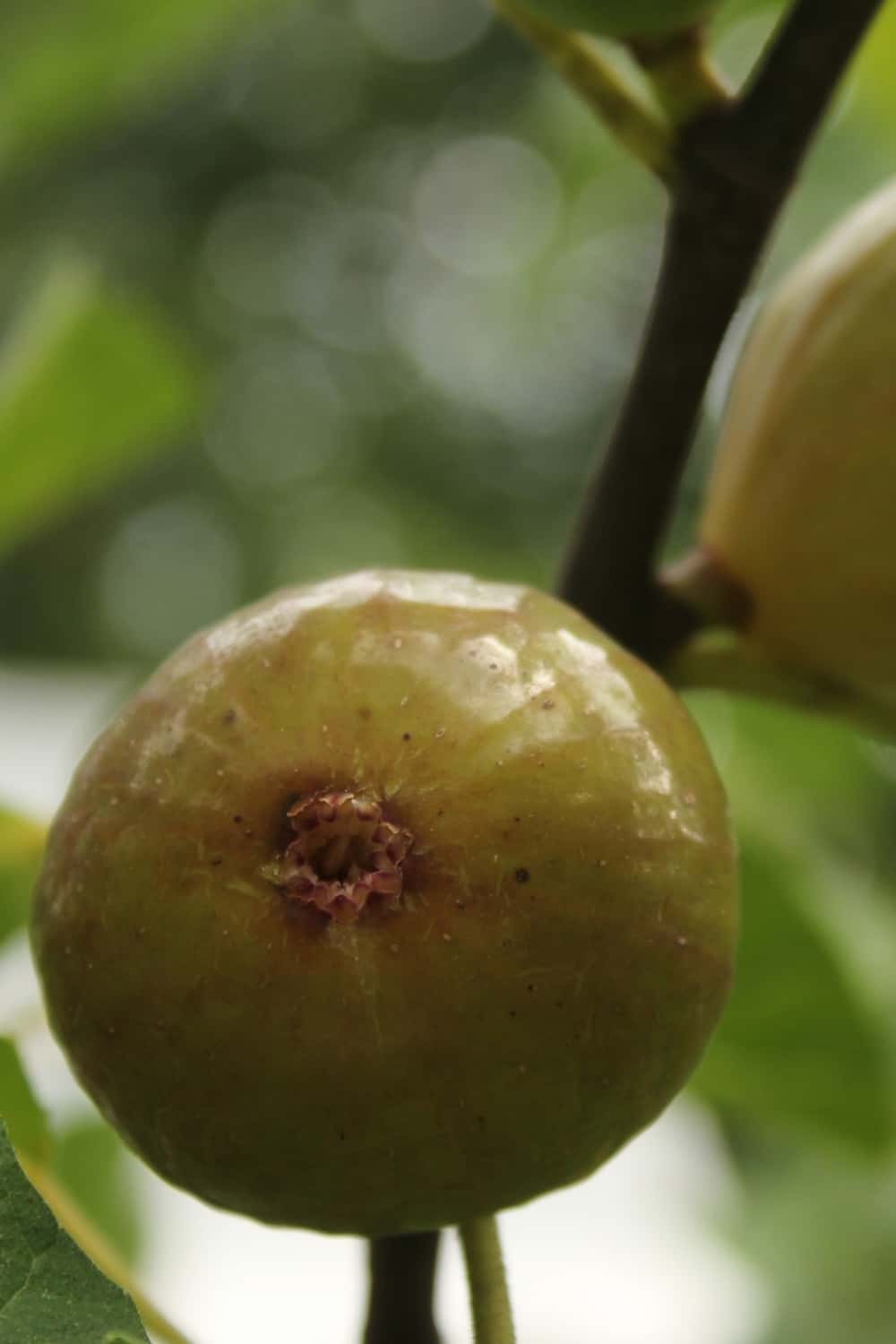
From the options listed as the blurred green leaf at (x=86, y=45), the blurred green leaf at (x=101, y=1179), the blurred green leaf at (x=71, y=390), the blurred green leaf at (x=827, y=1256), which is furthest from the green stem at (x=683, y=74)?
the blurred green leaf at (x=827, y=1256)

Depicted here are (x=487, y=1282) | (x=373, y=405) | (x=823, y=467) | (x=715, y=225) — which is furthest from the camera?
(x=373, y=405)

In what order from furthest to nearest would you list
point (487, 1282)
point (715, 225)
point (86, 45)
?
point (86, 45), point (715, 225), point (487, 1282)

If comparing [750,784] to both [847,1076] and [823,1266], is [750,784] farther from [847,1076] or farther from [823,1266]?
[847,1076]

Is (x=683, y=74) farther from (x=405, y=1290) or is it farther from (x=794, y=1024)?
(x=794, y=1024)

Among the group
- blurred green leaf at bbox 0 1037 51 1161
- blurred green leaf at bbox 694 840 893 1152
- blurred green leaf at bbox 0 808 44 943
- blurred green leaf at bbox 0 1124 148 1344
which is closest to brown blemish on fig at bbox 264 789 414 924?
blurred green leaf at bbox 0 1124 148 1344

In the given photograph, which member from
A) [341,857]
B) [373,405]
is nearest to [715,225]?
[341,857]

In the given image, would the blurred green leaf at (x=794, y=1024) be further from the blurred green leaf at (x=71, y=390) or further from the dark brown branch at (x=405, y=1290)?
the blurred green leaf at (x=71, y=390)

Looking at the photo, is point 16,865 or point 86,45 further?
point 86,45

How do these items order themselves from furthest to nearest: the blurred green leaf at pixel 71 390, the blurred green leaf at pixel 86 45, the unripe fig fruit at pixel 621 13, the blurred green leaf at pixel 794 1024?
the blurred green leaf at pixel 86 45 < the blurred green leaf at pixel 71 390 < the blurred green leaf at pixel 794 1024 < the unripe fig fruit at pixel 621 13
